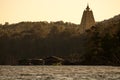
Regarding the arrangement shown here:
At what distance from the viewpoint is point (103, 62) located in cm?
16425

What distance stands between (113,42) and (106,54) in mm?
4836

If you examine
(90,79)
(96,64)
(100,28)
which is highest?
(100,28)

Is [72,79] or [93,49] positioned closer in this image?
[72,79]

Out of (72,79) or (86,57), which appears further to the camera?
(86,57)

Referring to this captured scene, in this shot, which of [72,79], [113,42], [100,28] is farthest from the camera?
[100,28]

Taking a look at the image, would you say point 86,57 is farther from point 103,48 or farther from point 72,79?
point 72,79

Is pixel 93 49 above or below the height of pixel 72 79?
above

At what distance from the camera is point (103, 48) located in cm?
16212

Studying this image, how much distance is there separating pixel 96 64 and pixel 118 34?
1147 centimetres

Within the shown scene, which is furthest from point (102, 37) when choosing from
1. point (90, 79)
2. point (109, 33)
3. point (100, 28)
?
point (90, 79)

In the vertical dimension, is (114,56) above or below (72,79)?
above

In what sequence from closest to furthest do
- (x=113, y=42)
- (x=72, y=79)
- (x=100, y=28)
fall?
1. (x=72, y=79)
2. (x=113, y=42)
3. (x=100, y=28)

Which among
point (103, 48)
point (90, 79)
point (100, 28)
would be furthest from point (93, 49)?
point (90, 79)

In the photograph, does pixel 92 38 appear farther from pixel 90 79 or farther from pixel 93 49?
pixel 90 79
